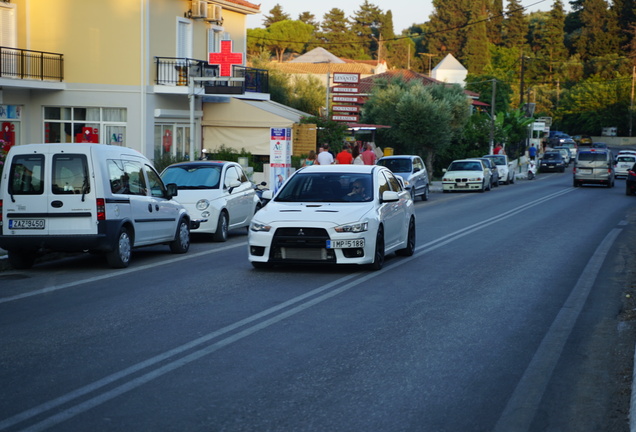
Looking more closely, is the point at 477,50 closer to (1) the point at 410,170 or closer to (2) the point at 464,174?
(2) the point at 464,174

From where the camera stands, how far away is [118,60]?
34469mm

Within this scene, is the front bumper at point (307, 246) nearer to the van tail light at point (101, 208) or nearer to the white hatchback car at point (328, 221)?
the white hatchback car at point (328, 221)

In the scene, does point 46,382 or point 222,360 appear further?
point 222,360

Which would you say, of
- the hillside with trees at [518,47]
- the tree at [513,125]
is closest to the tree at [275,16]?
the hillside with trees at [518,47]

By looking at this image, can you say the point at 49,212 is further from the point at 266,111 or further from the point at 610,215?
the point at 266,111

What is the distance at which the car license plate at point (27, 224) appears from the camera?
13328 mm

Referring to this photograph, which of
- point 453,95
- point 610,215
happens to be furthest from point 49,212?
Result: point 453,95

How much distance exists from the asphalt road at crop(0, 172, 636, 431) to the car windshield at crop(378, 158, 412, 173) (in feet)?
57.1

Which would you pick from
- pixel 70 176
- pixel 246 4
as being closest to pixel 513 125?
pixel 246 4

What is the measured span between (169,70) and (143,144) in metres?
3.37

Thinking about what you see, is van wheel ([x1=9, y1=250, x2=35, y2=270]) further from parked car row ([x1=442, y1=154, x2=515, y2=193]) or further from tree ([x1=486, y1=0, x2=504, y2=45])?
tree ([x1=486, y1=0, x2=504, y2=45])

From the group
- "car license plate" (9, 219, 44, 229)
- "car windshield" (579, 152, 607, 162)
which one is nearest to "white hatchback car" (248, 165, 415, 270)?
"car license plate" (9, 219, 44, 229)

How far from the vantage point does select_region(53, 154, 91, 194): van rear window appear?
43.7 ft

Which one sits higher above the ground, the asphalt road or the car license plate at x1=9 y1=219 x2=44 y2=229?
the car license plate at x1=9 y1=219 x2=44 y2=229
